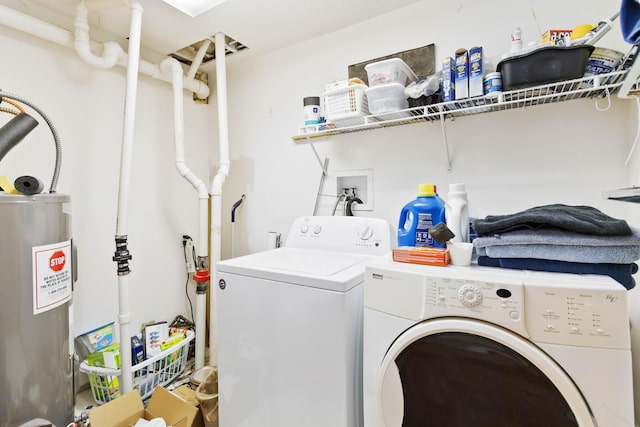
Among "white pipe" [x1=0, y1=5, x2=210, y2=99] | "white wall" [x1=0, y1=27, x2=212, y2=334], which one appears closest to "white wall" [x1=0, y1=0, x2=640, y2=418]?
"white wall" [x1=0, y1=27, x2=212, y2=334]

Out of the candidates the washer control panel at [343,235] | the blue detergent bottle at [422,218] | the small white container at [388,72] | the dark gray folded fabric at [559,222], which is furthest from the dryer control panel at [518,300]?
the small white container at [388,72]

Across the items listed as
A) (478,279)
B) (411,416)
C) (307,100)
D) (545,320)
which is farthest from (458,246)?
(307,100)

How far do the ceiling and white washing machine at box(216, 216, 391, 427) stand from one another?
1.39m

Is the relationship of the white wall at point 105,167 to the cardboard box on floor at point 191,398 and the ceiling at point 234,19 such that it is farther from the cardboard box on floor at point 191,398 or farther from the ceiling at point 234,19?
the cardboard box on floor at point 191,398

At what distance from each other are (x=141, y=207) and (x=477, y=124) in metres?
2.16

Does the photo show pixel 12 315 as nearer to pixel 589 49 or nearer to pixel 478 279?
pixel 478 279

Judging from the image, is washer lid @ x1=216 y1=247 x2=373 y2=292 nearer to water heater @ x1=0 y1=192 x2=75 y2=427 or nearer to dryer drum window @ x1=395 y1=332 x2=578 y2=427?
dryer drum window @ x1=395 y1=332 x2=578 y2=427

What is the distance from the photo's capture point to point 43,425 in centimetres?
108

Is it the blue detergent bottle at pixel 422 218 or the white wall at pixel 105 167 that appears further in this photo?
the white wall at pixel 105 167

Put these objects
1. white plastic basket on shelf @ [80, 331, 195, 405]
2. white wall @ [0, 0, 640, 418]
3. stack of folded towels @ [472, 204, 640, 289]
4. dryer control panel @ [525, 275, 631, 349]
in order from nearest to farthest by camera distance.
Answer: dryer control panel @ [525, 275, 631, 349] → stack of folded towels @ [472, 204, 640, 289] → white wall @ [0, 0, 640, 418] → white plastic basket on shelf @ [80, 331, 195, 405]

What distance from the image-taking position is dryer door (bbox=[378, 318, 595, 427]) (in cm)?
Result: 71

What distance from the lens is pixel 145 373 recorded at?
178 centimetres

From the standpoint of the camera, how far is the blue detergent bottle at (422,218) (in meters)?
1.18

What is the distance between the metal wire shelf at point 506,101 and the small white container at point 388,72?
156 mm
